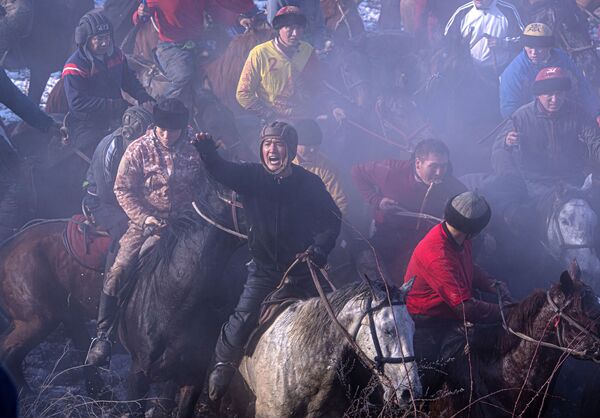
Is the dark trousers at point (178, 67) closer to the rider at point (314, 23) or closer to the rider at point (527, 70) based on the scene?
the rider at point (314, 23)

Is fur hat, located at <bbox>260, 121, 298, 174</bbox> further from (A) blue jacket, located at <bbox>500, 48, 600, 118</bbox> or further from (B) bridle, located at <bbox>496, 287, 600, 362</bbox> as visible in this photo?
(A) blue jacket, located at <bbox>500, 48, 600, 118</bbox>

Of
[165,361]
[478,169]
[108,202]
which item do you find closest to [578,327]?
[165,361]

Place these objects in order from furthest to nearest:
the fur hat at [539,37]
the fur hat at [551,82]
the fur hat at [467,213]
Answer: the fur hat at [539,37], the fur hat at [551,82], the fur hat at [467,213]

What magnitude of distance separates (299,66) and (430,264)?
505 centimetres

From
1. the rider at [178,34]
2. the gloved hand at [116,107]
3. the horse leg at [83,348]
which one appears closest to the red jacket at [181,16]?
the rider at [178,34]

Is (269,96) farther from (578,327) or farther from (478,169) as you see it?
(578,327)

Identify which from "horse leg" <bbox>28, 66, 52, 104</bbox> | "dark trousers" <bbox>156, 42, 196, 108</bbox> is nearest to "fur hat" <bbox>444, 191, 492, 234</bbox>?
"dark trousers" <bbox>156, 42, 196, 108</bbox>

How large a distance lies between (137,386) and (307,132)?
12.5ft

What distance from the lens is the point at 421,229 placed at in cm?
790

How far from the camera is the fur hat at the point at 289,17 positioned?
371 inches

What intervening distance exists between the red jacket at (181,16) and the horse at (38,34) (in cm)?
242

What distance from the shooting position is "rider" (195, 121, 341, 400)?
19.3ft

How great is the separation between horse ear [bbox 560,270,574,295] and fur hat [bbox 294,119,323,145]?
4291mm

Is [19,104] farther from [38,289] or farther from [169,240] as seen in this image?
[169,240]
